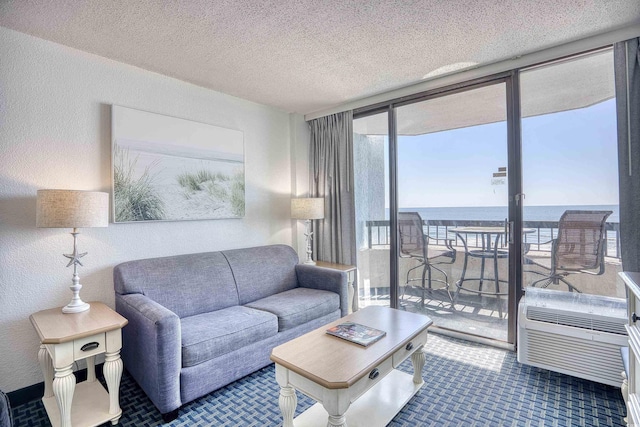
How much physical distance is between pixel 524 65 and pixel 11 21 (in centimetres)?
361

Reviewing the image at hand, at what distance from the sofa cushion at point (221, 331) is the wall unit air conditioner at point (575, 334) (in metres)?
1.89

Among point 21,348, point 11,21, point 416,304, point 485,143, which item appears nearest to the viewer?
point 11,21

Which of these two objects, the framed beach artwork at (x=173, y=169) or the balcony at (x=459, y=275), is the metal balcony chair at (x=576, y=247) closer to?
the balcony at (x=459, y=275)

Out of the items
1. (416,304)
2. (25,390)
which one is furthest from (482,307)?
(25,390)

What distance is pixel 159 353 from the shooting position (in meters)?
1.79

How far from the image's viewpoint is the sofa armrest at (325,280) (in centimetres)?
303

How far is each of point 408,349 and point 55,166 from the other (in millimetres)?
2687

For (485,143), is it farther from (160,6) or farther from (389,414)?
(160,6)

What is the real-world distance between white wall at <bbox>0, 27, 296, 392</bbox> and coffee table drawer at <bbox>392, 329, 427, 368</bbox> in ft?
6.72

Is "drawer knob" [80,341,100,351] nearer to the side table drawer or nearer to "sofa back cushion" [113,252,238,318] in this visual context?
the side table drawer

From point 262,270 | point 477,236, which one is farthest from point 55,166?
point 477,236

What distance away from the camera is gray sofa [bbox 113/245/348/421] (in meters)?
1.85

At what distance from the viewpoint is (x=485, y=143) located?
282cm

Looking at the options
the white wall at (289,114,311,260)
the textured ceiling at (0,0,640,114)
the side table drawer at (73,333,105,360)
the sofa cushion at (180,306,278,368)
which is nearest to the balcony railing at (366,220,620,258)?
the white wall at (289,114,311,260)
